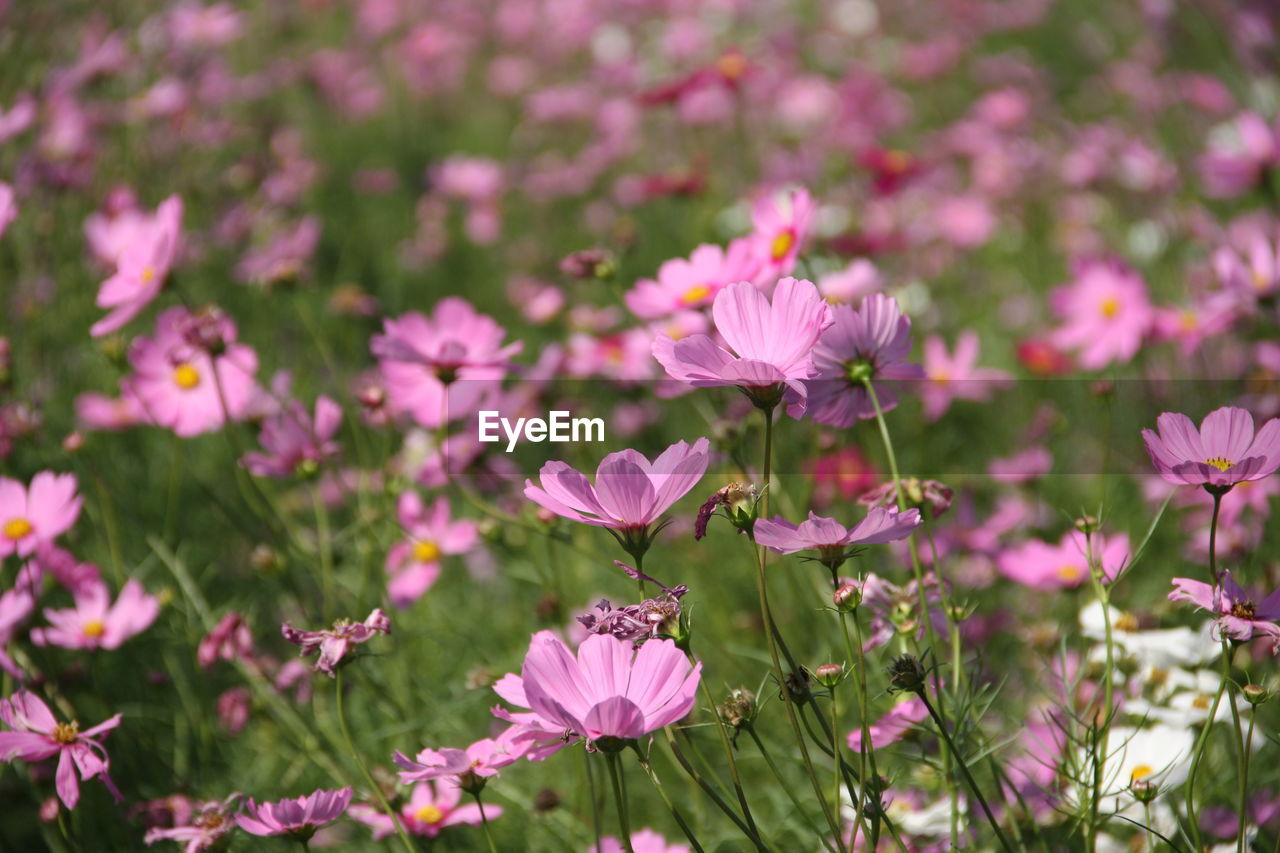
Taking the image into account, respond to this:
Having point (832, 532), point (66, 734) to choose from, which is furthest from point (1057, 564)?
point (66, 734)

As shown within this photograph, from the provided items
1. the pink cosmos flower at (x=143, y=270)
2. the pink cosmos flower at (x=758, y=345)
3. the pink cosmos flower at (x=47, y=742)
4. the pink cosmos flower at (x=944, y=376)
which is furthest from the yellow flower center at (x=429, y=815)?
the pink cosmos flower at (x=944, y=376)

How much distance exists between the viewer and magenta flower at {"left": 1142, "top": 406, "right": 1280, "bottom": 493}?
691mm

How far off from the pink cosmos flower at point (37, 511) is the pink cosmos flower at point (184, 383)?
6.1 inches

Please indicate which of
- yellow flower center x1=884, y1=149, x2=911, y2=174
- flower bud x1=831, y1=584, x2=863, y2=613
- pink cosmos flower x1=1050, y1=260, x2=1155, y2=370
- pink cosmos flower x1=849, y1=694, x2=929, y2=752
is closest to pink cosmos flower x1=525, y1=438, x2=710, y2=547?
flower bud x1=831, y1=584, x2=863, y2=613

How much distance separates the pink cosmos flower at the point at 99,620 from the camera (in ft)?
3.62

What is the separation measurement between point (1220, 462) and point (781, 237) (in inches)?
19.7

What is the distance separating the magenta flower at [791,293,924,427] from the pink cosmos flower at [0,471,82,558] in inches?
29.9

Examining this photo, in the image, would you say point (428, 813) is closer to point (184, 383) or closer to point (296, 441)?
point (296, 441)

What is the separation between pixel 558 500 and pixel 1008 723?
30.3 inches

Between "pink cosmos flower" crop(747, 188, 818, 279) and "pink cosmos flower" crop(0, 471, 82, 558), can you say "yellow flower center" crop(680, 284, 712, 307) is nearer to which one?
"pink cosmos flower" crop(747, 188, 818, 279)

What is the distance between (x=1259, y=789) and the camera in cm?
105

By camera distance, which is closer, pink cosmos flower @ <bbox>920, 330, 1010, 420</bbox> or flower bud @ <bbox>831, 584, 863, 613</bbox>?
flower bud @ <bbox>831, 584, 863, 613</bbox>

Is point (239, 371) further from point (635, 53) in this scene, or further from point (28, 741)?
point (635, 53)

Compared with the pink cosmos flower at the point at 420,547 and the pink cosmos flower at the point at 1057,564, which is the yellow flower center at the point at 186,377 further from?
the pink cosmos flower at the point at 1057,564
